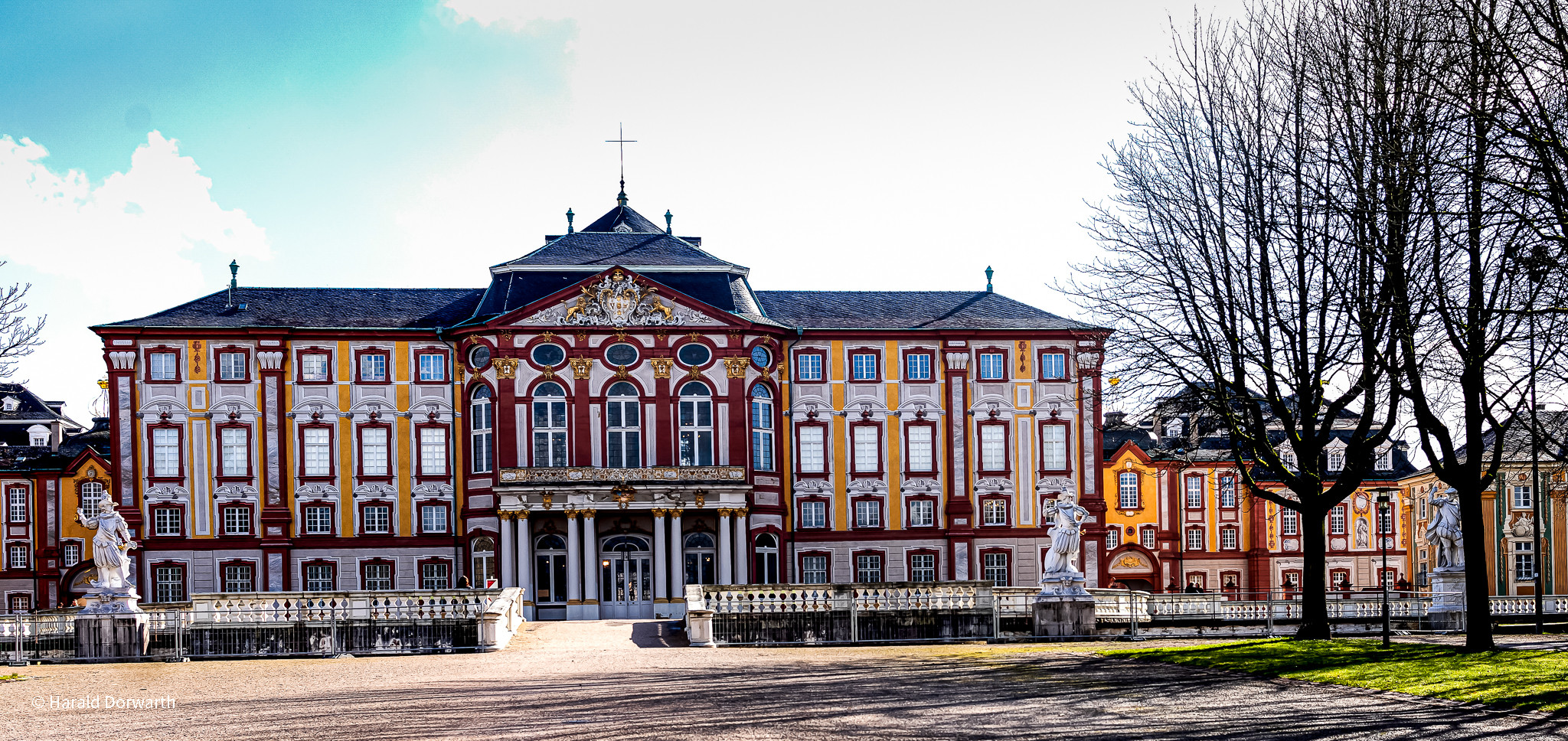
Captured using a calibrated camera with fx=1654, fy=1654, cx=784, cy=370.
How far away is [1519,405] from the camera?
27.4m

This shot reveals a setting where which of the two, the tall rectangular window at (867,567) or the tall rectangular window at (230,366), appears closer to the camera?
the tall rectangular window at (230,366)

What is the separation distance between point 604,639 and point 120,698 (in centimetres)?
1555

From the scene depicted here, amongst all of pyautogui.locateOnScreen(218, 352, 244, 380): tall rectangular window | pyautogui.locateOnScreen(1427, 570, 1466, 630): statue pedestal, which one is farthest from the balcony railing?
pyautogui.locateOnScreen(1427, 570, 1466, 630): statue pedestal

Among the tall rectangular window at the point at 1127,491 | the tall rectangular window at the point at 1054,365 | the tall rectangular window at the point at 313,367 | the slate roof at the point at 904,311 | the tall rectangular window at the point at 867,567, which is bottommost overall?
the tall rectangular window at the point at 867,567

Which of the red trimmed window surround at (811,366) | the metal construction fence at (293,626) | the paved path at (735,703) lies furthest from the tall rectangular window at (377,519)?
the paved path at (735,703)

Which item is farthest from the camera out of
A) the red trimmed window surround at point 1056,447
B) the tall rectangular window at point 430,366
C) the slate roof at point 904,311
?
the slate roof at point 904,311

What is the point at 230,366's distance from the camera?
54906 millimetres

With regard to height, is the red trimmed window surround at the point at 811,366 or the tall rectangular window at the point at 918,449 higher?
the red trimmed window surround at the point at 811,366

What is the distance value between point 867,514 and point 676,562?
7422 mm

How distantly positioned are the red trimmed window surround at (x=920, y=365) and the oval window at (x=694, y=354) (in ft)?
22.7

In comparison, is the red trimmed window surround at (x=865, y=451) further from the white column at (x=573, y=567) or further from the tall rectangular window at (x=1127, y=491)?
the tall rectangular window at (x=1127, y=491)

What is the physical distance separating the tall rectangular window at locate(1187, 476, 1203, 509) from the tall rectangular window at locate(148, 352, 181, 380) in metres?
41.5

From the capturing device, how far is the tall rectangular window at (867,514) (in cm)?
5653

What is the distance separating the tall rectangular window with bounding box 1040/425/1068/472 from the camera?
57094mm
